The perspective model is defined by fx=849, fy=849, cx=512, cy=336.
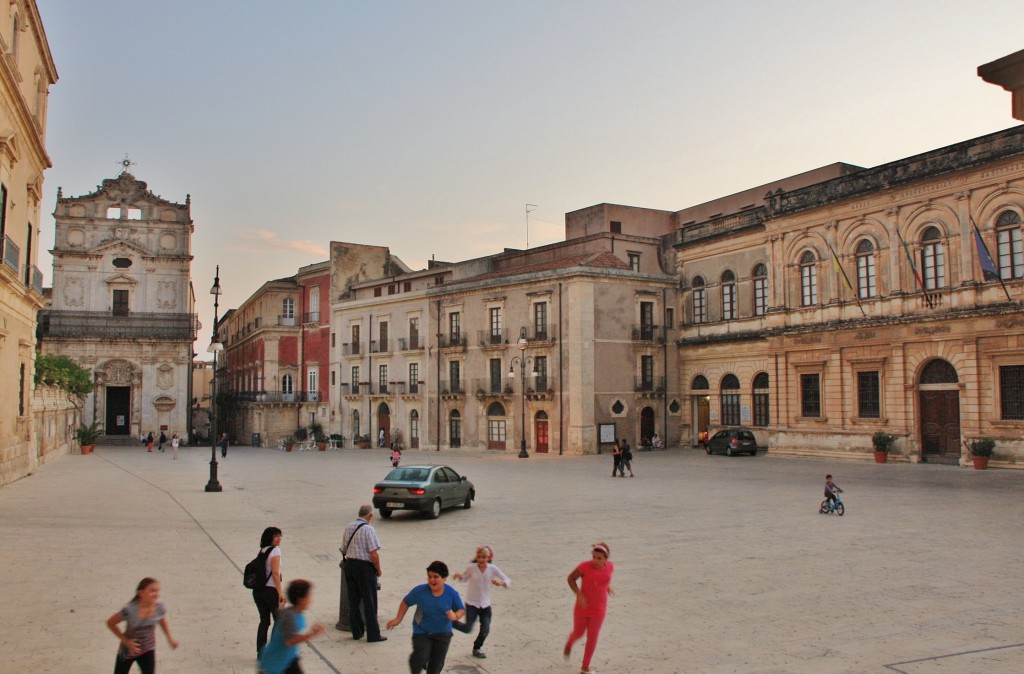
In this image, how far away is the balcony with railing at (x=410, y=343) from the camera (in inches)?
2000

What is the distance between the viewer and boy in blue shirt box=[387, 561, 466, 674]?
7.19 meters

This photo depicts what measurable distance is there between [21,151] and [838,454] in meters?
31.3

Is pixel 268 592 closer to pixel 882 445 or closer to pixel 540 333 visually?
pixel 882 445

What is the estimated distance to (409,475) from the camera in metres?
19.5

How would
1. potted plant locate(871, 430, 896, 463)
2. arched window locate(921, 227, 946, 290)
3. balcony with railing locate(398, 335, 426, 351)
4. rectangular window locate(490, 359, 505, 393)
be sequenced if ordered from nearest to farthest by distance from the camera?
arched window locate(921, 227, 946, 290), potted plant locate(871, 430, 896, 463), rectangular window locate(490, 359, 505, 393), balcony with railing locate(398, 335, 426, 351)

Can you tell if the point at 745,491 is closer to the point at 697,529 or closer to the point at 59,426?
the point at 697,529

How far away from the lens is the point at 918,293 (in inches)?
1264

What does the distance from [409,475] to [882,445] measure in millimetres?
21426

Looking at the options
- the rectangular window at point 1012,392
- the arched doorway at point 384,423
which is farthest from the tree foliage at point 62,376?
the rectangular window at point 1012,392

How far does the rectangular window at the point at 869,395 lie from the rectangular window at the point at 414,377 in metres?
25.6

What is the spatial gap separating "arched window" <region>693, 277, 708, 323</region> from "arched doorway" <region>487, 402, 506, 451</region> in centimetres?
1142

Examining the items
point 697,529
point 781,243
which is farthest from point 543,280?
point 697,529

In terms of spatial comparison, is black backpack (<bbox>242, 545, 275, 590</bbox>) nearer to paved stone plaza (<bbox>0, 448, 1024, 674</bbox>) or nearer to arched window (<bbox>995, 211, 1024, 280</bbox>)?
paved stone plaza (<bbox>0, 448, 1024, 674</bbox>)

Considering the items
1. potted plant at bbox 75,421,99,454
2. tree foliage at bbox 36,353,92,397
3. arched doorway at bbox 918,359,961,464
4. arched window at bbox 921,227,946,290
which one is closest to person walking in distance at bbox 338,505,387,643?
arched doorway at bbox 918,359,961,464
